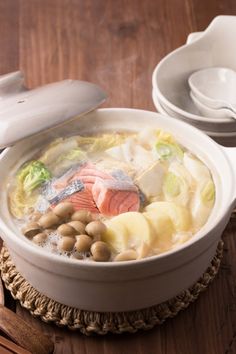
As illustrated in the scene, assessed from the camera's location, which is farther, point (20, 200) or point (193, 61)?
point (193, 61)

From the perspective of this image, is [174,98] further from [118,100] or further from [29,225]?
[29,225]

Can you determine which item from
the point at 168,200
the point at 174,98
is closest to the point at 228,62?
the point at 174,98

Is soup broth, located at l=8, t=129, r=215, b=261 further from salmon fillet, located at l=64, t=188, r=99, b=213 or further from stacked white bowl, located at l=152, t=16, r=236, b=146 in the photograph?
stacked white bowl, located at l=152, t=16, r=236, b=146

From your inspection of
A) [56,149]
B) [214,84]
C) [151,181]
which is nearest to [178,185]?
[151,181]

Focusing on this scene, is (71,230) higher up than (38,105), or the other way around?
(38,105)

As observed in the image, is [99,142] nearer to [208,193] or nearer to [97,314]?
[208,193]

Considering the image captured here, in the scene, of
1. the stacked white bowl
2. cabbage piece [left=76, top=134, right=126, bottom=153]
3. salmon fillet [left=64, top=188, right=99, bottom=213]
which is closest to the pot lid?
cabbage piece [left=76, top=134, right=126, bottom=153]
